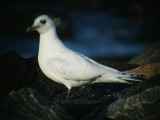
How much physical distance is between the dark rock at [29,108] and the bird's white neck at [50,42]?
5.13ft

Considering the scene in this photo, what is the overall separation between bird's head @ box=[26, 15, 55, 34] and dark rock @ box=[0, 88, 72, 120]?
1.84m

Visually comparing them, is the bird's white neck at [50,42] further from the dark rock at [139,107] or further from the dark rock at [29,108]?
the dark rock at [139,107]

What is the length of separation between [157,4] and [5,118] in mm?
20164

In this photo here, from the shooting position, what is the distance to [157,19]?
2158 centimetres

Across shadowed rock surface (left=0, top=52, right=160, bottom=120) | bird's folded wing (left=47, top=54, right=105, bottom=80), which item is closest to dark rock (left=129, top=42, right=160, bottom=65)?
shadowed rock surface (left=0, top=52, right=160, bottom=120)

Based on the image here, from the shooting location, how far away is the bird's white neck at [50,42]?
21.5ft

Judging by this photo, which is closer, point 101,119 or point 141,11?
point 101,119

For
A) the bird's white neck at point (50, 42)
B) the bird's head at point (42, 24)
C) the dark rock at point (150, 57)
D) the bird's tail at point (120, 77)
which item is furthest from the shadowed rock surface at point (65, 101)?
the dark rock at point (150, 57)

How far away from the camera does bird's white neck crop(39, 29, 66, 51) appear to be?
655 centimetres

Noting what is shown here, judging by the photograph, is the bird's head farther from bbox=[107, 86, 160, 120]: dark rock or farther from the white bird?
bbox=[107, 86, 160, 120]: dark rock

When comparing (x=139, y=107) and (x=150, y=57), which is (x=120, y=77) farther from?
(x=150, y=57)

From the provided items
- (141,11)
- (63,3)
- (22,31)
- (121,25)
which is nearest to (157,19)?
(141,11)

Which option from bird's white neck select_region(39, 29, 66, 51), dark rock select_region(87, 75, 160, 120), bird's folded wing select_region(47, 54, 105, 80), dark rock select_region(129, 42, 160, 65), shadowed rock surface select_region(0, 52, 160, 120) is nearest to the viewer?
dark rock select_region(87, 75, 160, 120)

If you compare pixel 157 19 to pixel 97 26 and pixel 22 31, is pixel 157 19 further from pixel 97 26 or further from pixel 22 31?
pixel 22 31
